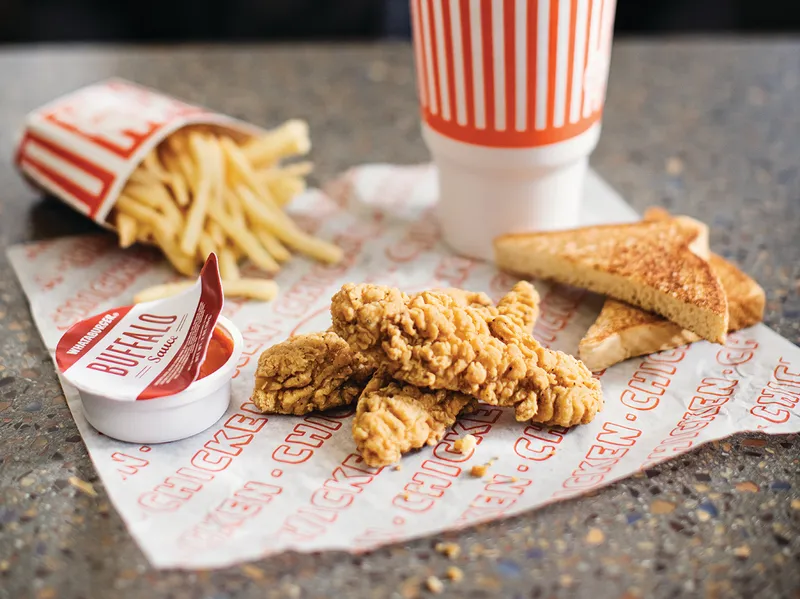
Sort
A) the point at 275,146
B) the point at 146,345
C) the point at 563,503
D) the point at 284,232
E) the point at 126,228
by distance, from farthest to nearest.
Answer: the point at 275,146 < the point at 284,232 < the point at 126,228 < the point at 146,345 < the point at 563,503

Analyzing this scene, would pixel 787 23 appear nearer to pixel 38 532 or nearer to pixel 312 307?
pixel 312 307

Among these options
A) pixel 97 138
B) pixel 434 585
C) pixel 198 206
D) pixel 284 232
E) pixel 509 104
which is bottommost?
pixel 434 585

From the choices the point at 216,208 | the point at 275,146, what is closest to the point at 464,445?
the point at 216,208

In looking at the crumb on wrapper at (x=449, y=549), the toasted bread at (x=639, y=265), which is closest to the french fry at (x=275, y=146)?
the toasted bread at (x=639, y=265)

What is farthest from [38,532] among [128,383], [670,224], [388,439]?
[670,224]

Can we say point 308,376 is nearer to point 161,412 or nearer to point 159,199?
point 161,412

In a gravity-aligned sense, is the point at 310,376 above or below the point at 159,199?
below
